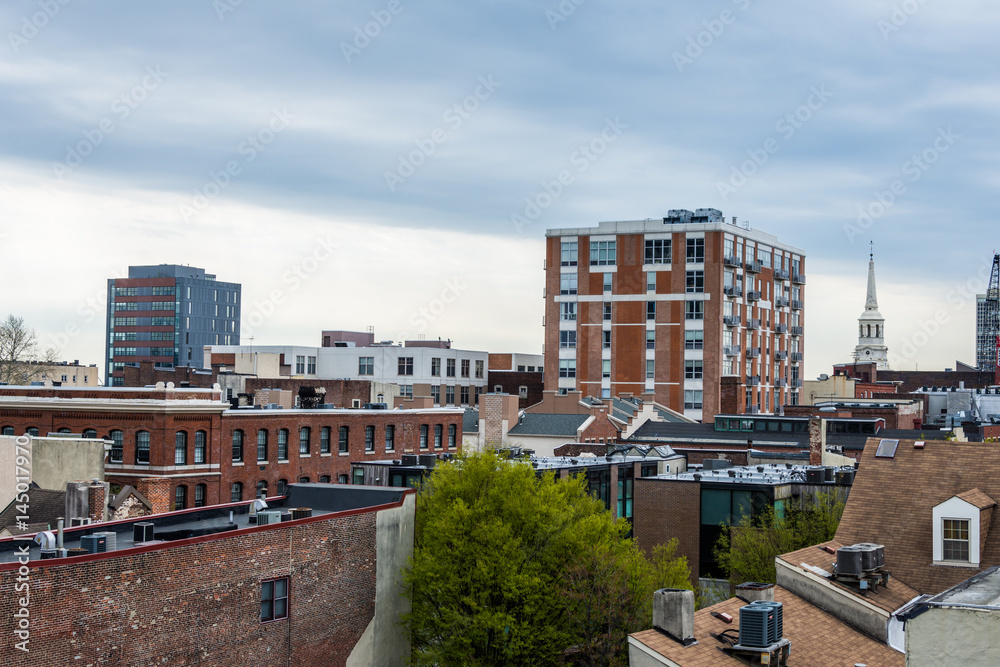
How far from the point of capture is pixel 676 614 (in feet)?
88.4

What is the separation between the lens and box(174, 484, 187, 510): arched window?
68.4 m

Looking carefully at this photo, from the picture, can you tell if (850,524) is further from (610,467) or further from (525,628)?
(610,467)

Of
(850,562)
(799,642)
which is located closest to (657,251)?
(850,562)

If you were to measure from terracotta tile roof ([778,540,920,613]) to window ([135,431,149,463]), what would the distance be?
151 feet

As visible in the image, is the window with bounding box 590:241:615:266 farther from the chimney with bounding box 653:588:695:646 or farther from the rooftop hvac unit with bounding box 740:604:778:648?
the chimney with bounding box 653:588:695:646

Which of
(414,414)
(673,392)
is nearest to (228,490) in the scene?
(414,414)

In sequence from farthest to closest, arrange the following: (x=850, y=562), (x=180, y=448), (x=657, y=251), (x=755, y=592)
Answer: (x=657, y=251) → (x=180, y=448) → (x=850, y=562) → (x=755, y=592)

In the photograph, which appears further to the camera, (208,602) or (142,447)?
(142,447)

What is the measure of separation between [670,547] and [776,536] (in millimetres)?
4489

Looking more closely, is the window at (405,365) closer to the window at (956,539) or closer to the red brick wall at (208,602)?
the red brick wall at (208,602)

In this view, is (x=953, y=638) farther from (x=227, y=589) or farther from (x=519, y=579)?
(x=227, y=589)

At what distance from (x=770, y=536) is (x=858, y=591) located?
11.5 meters

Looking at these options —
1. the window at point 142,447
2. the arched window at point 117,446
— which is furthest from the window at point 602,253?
the arched window at point 117,446

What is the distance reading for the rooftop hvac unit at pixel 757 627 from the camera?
2675 centimetres
